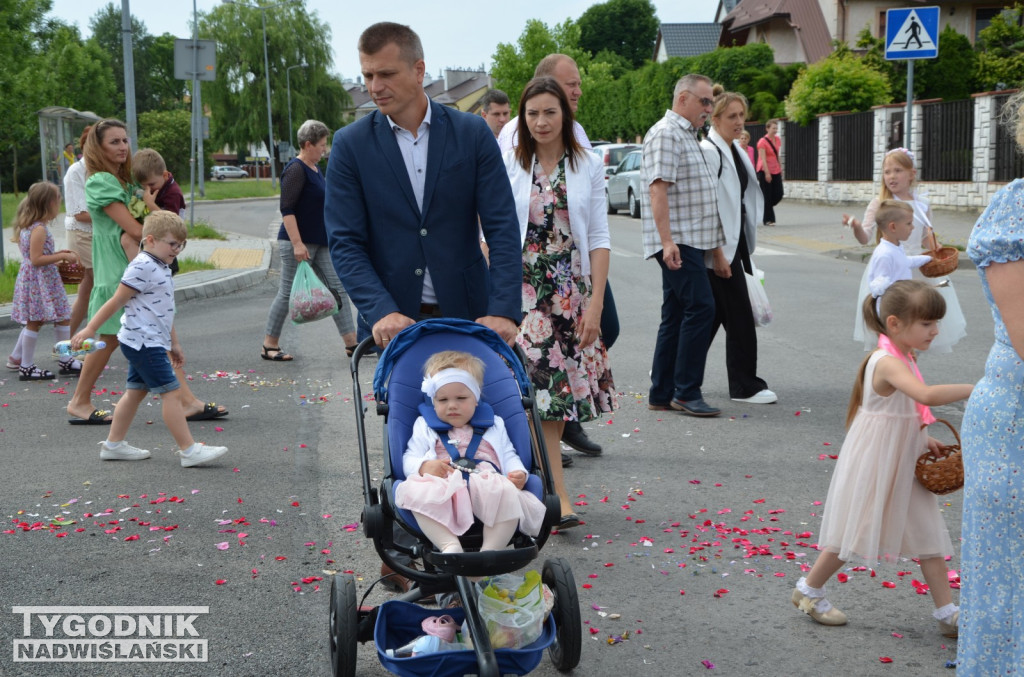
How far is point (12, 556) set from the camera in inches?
190

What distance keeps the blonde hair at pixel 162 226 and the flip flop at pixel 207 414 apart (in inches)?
→ 63.4

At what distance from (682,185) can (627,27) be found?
104m

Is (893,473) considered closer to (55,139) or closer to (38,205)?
(38,205)

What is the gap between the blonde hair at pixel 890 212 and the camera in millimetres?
7016

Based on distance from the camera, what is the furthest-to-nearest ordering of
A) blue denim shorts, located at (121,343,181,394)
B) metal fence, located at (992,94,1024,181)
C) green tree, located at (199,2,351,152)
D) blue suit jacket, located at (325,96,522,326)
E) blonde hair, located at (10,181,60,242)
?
green tree, located at (199,2,351,152) < metal fence, located at (992,94,1024,181) < blonde hair, located at (10,181,60,242) < blue denim shorts, located at (121,343,181,394) < blue suit jacket, located at (325,96,522,326)

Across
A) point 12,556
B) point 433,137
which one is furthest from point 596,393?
point 12,556

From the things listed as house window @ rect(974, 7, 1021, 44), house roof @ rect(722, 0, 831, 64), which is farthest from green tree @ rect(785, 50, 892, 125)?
house roof @ rect(722, 0, 831, 64)

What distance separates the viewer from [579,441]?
6.59m

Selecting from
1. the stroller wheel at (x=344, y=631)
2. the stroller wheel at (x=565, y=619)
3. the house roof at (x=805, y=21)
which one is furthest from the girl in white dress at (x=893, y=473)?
the house roof at (x=805, y=21)

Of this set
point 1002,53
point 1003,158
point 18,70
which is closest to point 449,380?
point 1003,158

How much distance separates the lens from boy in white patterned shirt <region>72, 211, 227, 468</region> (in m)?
6.24

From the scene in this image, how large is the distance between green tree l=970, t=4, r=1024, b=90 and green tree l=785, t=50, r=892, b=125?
3167 mm

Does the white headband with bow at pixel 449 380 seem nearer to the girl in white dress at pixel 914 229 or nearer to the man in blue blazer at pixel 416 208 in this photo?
the man in blue blazer at pixel 416 208

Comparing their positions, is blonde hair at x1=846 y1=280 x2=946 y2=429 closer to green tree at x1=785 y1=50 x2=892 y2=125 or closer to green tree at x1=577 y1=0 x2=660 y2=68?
green tree at x1=785 y1=50 x2=892 y2=125
